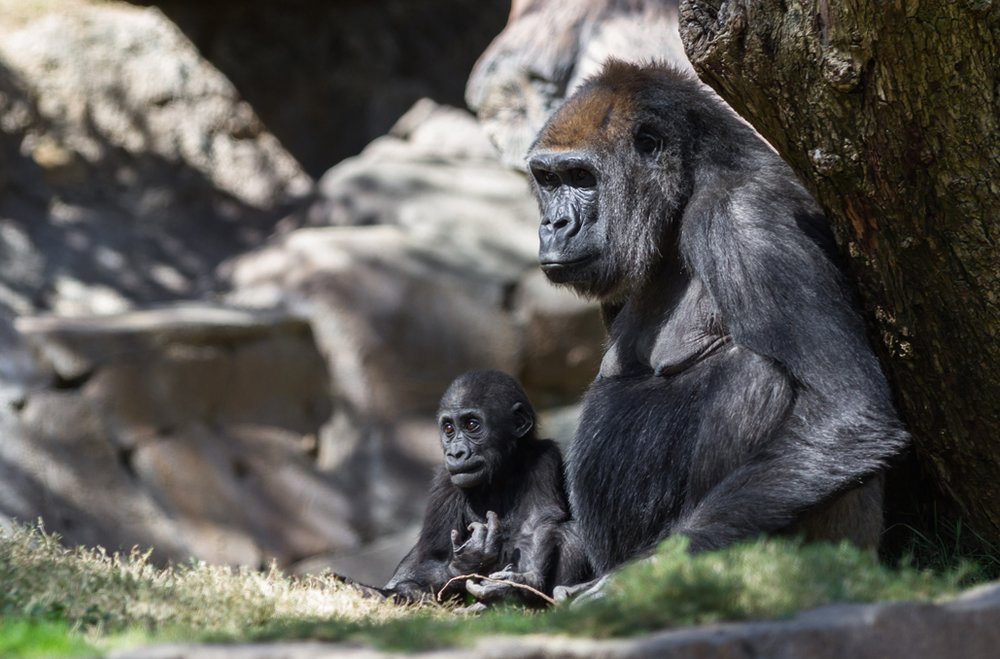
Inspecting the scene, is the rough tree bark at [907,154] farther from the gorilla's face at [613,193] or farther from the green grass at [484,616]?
the green grass at [484,616]

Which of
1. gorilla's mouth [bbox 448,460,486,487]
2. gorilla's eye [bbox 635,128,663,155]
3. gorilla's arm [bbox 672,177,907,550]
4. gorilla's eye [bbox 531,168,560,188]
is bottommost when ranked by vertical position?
gorilla's mouth [bbox 448,460,486,487]

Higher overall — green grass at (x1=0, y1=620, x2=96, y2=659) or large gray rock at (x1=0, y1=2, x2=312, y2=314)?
large gray rock at (x1=0, y1=2, x2=312, y2=314)

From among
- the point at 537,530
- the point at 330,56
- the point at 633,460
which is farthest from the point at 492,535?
the point at 330,56

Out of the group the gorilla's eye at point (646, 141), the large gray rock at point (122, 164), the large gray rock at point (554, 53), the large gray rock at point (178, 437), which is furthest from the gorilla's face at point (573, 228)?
the large gray rock at point (122, 164)

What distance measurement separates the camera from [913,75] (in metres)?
3.39

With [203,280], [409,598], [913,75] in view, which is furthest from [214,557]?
[913,75]

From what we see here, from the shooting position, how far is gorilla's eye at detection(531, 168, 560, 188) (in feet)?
14.9

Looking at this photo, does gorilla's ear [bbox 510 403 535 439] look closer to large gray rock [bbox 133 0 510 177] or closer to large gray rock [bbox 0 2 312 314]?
large gray rock [bbox 0 2 312 314]

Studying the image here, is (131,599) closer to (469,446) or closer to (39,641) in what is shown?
(39,641)

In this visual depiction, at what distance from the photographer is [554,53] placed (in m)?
6.57

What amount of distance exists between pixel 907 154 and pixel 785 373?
783 mm

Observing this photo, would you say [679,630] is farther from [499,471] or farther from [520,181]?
[520,181]

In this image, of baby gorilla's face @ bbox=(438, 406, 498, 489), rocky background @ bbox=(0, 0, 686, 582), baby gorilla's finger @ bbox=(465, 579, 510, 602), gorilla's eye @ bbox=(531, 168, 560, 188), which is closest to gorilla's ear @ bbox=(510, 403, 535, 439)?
baby gorilla's face @ bbox=(438, 406, 498, 489)

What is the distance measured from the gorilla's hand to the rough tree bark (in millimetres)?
1563
